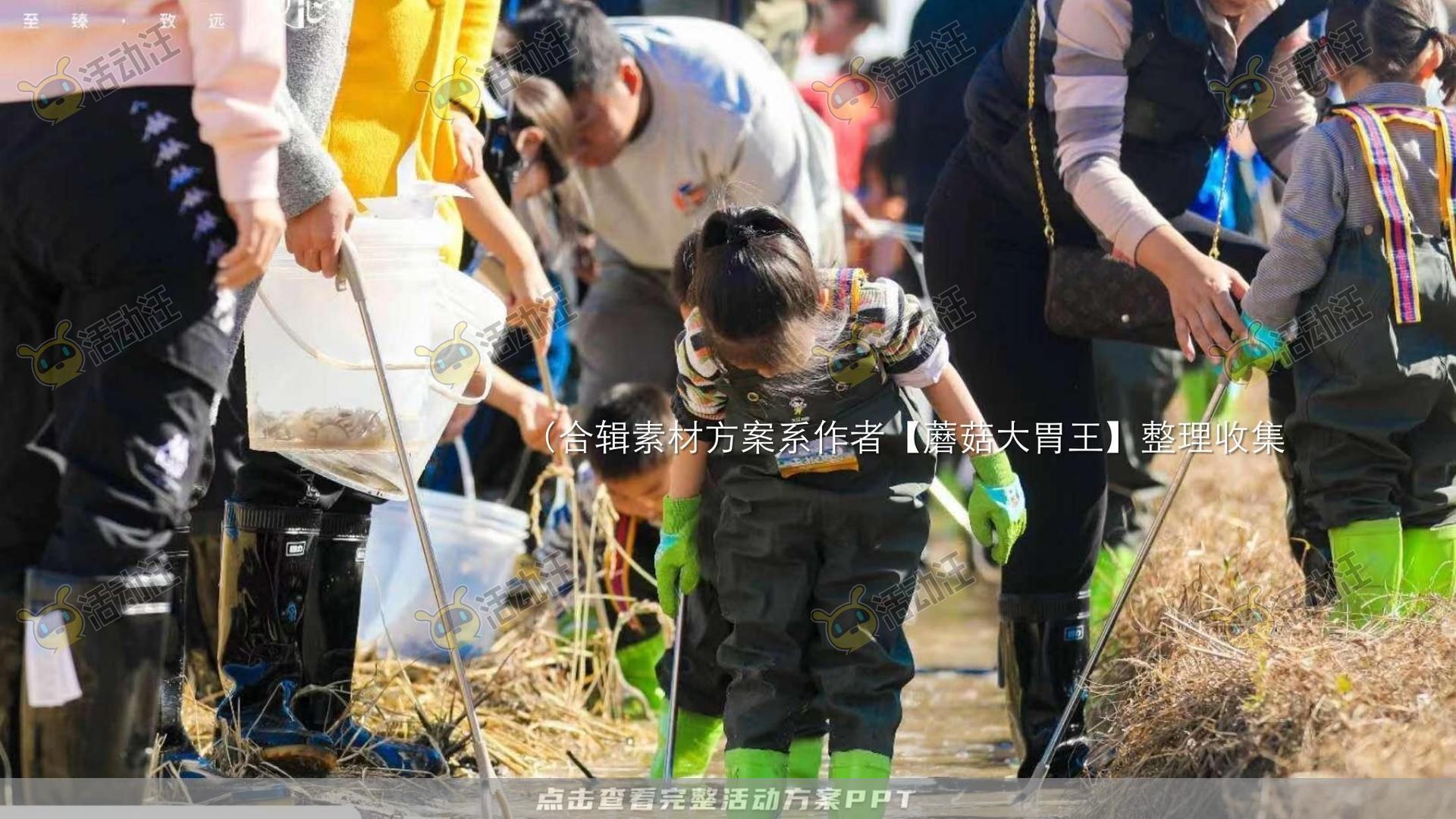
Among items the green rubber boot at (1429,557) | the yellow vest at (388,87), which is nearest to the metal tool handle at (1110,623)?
the green rubber boot at (1429,557)

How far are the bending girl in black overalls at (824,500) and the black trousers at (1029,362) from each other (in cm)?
43

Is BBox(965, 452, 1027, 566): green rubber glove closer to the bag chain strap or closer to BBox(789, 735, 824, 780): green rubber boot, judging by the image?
BBox(789, 735, 824, 780): green rubber boot

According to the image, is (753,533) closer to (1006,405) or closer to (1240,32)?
(1006,405)

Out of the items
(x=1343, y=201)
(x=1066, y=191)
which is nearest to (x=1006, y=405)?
(x=1066, y=191)

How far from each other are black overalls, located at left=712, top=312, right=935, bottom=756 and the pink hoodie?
87 cm

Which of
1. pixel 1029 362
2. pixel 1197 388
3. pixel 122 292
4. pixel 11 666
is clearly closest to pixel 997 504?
pixel 1029 362

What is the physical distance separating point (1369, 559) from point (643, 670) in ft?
5.97

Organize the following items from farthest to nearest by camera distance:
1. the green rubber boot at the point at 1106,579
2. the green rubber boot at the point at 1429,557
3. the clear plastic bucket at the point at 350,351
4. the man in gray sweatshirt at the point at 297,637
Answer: the green rubber boot at the point at 1106,579 < the green rubber boot at the point at 1429,557 < the clear plastic bucket at the point at 350,351 < the man in gray sweatshirt at the point at 297,637

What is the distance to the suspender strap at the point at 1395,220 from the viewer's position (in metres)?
3.17

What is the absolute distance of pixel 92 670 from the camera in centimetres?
237

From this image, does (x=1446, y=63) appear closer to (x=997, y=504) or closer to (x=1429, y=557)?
(x=1429, y=557)

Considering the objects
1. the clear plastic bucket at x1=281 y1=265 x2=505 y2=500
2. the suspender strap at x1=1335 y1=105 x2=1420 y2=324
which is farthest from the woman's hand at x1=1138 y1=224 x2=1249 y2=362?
the clear plastic bucket at x1=281 y1=265 x2=505 y2=500

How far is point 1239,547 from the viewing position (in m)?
4.35

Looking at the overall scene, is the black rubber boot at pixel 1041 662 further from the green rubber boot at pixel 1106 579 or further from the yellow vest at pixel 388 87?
the yellow vest at pixel 388 87
